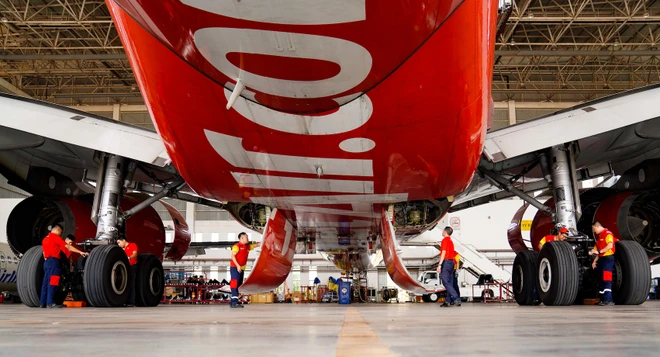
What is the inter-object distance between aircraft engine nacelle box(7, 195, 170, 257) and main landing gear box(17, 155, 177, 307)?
869mm

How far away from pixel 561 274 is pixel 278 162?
3929 mm

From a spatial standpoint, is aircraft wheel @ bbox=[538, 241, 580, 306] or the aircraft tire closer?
aircraft wheel @ bbox=[538, 241, 580, 306]

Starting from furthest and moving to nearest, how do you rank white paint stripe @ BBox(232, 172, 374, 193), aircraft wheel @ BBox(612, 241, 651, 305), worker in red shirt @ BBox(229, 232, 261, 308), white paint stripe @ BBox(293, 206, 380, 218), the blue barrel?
the blue barrel → worker in red shirt @ BBox(229, 232, 261, 308) → white paint stripe @ BBox(293, 206, 380, 218) → aircraft wheel @ BBox(612, 241, 651, 305) → white paint stripe @ BBox(232, 172, 374, 193)

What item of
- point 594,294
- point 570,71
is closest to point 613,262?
point 594,294

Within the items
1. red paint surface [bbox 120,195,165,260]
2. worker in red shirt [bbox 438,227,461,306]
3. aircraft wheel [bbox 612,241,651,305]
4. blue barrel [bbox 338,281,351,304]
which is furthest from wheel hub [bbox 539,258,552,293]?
blue barrel [bbox 338,281,351,304]

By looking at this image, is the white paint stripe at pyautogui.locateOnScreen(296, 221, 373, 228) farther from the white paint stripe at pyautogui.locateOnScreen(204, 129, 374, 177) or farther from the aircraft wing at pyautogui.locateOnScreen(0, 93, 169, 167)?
the white paint stripe at pyautogui.locateOnScreen(204, 129, 374, 177)

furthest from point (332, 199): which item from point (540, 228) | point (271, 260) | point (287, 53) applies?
point (540, 228)

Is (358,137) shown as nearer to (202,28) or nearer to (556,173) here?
(202,28)

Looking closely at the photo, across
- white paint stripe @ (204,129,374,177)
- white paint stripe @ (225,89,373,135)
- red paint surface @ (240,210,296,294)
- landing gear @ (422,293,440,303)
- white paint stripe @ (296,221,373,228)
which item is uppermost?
white paint stripe @ (225,89,373,135)

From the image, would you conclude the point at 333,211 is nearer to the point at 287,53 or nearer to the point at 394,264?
the point at 394,264

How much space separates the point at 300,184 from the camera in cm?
673

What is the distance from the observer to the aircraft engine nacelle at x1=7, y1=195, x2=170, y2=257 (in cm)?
945

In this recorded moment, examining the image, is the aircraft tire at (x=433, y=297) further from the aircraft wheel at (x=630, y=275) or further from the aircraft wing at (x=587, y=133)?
the aircraft wheel at (x=630, y=275)

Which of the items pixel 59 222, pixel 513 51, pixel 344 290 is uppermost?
pixel 513 51
